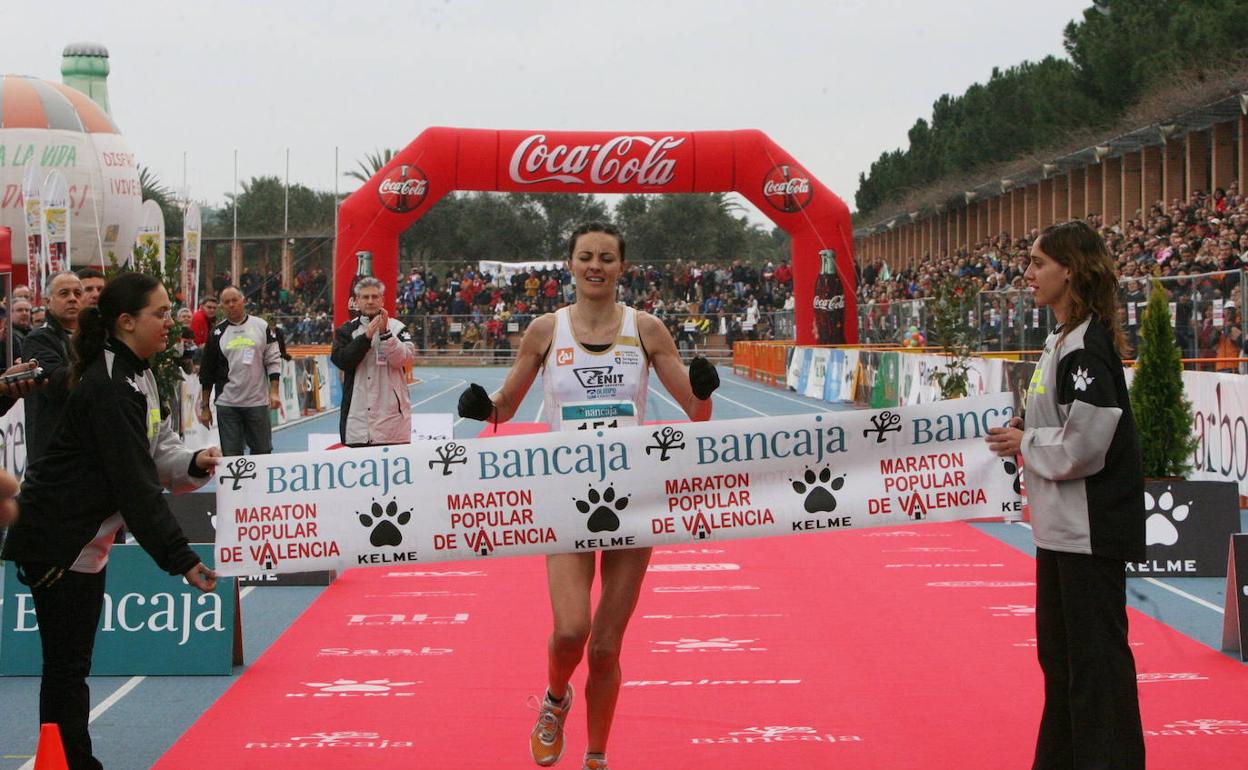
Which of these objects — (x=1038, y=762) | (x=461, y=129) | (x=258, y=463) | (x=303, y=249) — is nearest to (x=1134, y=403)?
(x=1038, y=762)

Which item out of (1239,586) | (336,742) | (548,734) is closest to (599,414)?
(548,734)

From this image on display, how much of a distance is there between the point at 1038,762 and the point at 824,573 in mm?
5484

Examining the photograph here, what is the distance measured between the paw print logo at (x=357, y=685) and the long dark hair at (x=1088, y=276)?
371 centimetres

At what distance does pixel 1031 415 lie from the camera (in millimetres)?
5129

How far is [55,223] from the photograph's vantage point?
22.1 m

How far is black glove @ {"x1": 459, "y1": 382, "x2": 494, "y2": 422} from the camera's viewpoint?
19.5 feet

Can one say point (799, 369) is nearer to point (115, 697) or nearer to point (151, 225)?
point (151, 225)

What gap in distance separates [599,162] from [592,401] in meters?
24.2

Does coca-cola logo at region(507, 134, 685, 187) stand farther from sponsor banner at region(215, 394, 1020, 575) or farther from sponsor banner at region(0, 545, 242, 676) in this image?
sponsor banner at region(215, 394, 1020, 575)

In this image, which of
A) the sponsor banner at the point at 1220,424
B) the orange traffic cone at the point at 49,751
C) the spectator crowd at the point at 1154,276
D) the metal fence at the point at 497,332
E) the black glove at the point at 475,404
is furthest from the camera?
the metal fence at the point at 497,332

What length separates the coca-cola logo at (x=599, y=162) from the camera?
29672 millimetres

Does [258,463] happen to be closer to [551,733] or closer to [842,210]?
[551,733]

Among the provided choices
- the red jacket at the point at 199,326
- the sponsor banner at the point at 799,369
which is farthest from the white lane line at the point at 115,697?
the sponsor banner at the point at 799,369

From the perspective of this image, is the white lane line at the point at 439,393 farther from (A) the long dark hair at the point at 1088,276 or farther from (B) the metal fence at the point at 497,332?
(A) the long dark hair at the point at 1088,276
